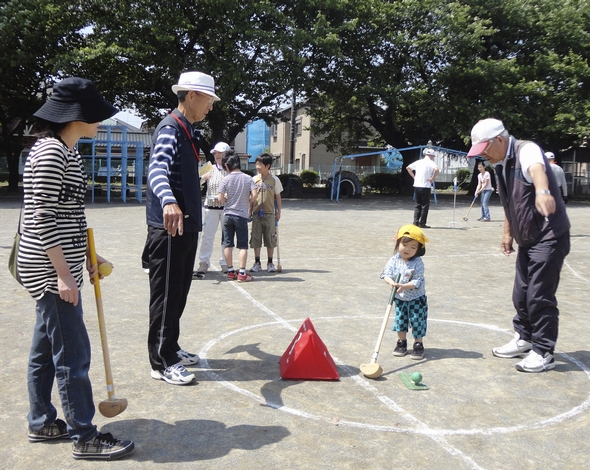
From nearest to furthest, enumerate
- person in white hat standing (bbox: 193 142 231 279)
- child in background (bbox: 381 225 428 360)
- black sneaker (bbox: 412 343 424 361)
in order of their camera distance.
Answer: child in background (bbox: 381 225 428 360)
black sneaker (bbox: 412 343 424 361)
person in white hat standing (bbox: 193 142 231 279)

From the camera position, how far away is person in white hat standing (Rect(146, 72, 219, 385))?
14.6 feet

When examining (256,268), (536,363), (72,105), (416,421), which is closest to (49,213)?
(72,105)

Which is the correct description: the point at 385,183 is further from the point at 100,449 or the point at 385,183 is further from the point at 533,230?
the point at 100,449

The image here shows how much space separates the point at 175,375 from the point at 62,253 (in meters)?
1.70

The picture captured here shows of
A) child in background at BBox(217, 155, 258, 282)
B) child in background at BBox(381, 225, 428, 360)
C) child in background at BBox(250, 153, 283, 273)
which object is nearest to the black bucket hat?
child in background at BBox(381, 225, 428, 360)

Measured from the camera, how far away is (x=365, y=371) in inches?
186

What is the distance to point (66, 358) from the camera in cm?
326

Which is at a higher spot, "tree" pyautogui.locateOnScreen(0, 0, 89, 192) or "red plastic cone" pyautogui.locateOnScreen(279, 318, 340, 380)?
"tree" pyautogui.locateOnScreen(0, 0, 89, 192)

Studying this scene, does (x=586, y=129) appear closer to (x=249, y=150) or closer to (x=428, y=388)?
(x=428, y=388)

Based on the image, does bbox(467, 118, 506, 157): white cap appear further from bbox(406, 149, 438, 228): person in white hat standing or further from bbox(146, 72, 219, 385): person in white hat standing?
bbox(406, 149, 438, 228): person in white hat standing

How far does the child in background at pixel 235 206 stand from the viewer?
8758mm

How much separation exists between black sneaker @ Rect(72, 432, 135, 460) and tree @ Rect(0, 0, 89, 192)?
22.1 metres

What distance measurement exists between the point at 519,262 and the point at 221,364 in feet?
8.60

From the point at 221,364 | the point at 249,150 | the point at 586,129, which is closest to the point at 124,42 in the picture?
the point at 586,129
